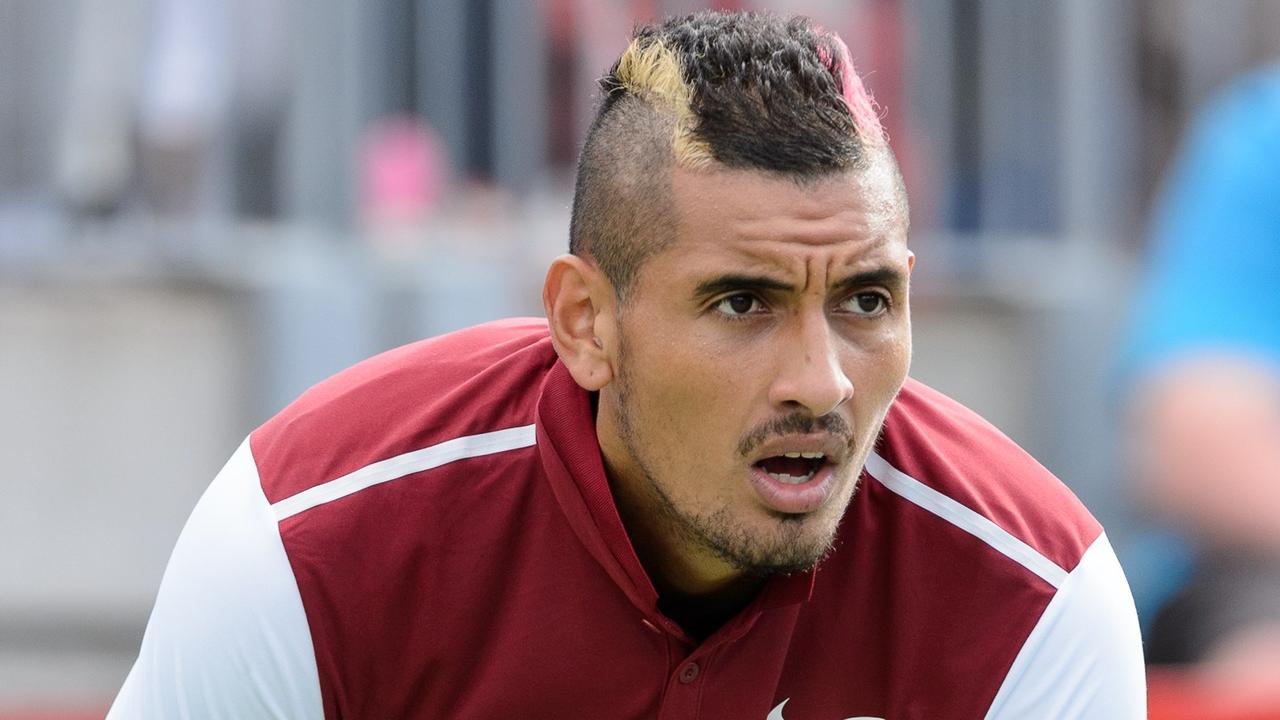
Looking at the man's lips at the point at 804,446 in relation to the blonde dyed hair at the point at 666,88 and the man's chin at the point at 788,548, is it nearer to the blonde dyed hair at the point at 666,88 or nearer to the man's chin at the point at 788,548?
the man's chin at the point at 788,548

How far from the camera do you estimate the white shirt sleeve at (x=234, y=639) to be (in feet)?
10.1

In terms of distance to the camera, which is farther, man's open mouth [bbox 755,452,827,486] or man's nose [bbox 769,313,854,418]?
man's open mouth [bbox 755,452,827,486]

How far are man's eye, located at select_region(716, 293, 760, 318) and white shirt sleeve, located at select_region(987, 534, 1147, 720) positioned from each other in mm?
760

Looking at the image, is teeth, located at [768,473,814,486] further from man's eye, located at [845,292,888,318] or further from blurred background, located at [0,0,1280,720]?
blurred background, located at [0,0,1280,720]

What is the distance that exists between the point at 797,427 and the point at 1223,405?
2.07 metres

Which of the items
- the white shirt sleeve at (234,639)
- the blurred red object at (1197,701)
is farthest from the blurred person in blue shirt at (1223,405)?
the white shirt sleeve at (234,639)

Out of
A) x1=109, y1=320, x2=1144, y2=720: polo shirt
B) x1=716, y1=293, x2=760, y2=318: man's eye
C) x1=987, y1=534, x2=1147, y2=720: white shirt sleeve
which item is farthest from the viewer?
x1=987, y1=534, x2=1147, y2=720: white shirt sleeve

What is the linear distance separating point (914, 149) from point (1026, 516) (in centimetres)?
384

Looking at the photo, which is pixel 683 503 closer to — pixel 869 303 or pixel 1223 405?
pixel 869 303

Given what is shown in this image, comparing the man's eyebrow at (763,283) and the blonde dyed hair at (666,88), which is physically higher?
the blonde dyed hair at (666,88)

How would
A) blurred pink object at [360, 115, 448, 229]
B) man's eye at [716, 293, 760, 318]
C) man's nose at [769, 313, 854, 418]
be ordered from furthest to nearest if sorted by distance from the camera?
1. blurred pink object at [360, 115, 448, 229]
2. man's eye at [716, 293, 760, 318]
3. man's nose at [769, 313, 854, 418]

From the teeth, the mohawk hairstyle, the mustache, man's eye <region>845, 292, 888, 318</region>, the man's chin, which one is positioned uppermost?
the mohawk hairstyle

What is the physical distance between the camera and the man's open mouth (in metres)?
3.01

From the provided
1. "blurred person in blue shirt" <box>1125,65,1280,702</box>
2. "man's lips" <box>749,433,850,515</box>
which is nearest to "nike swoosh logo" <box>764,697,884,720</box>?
"man's lips" <box>749,433,850,515</box>
